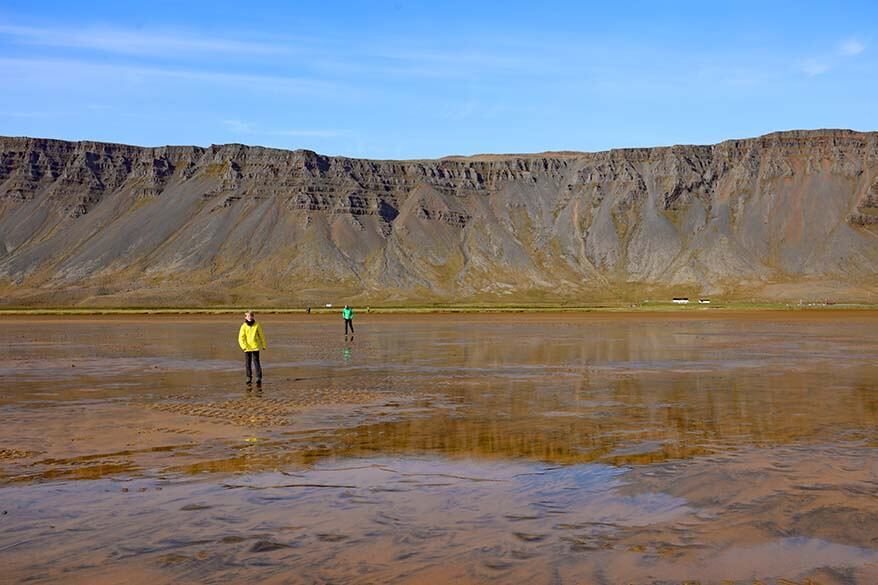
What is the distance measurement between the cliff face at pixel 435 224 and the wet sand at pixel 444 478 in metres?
107

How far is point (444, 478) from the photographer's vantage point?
1135 cm

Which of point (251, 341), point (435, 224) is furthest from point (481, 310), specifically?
point (435, 224)

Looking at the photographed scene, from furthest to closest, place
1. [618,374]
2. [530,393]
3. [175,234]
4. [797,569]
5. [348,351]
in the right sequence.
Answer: [175,234] < [348,351] < [618,374] < [530,393] < [797,569]

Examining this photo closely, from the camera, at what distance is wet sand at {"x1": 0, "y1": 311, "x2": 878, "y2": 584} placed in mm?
7906

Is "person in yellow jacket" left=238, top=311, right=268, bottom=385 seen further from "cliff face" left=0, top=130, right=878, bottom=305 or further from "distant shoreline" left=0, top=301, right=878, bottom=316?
"cliff face" left=0, top=130, right=878, bottom=305

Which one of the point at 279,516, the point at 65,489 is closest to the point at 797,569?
the point at 279,516

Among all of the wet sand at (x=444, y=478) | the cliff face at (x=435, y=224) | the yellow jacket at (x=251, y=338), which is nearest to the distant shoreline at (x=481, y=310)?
the cliff face at (x=435, y=224)

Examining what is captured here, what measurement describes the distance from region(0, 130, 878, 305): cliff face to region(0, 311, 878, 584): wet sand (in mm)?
107317

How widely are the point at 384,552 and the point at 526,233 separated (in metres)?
155

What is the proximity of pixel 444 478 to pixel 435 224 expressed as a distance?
498 feet

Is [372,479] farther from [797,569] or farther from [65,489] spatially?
[797,569]

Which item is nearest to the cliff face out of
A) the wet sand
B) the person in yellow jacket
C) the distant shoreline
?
the distant shoreline

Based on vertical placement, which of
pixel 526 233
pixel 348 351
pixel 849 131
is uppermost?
pixel 849 131

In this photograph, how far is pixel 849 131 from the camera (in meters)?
158
